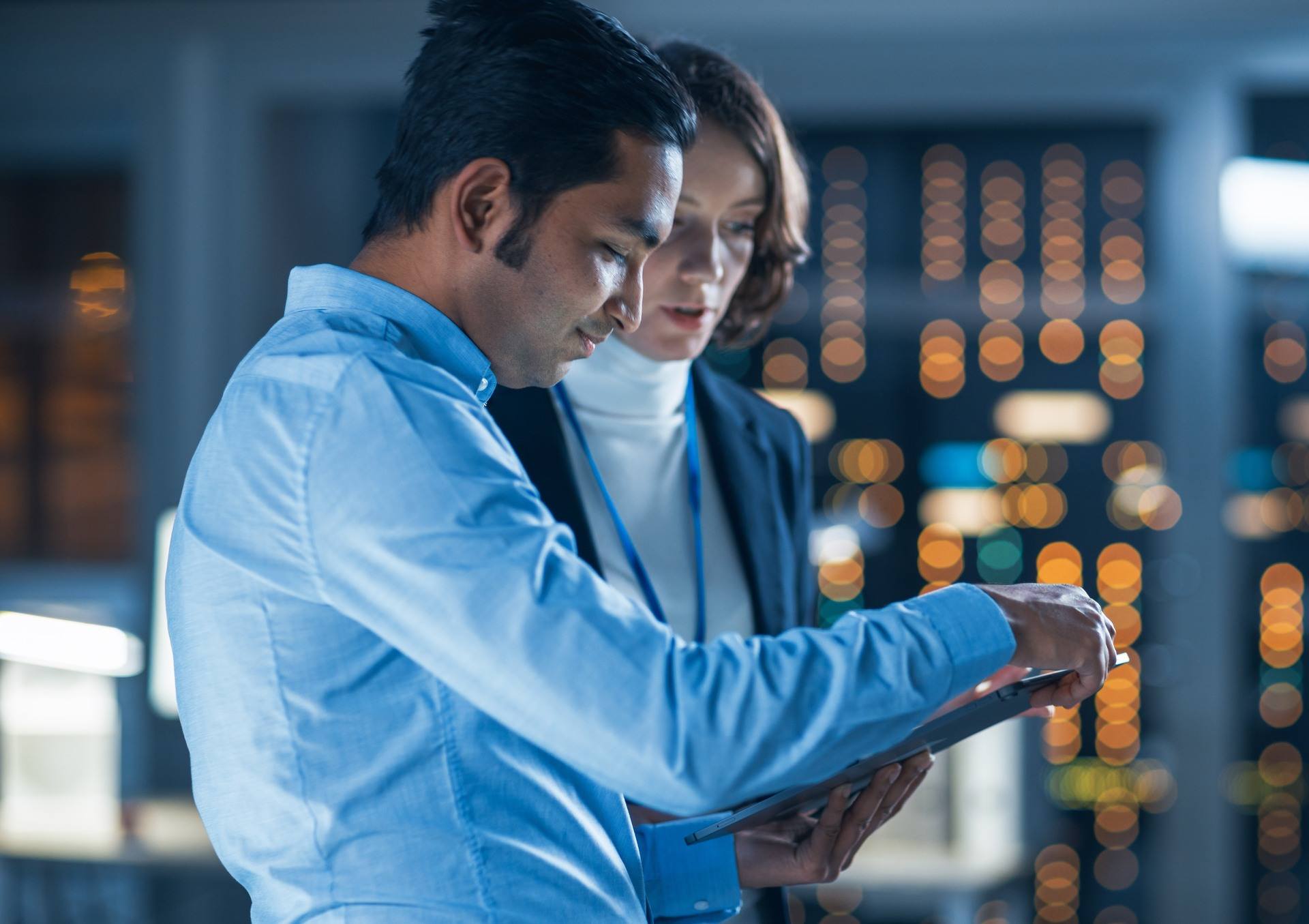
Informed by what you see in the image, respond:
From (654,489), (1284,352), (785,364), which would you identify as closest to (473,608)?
(654,489)

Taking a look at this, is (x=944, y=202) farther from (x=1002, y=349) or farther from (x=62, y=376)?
(x=62, y=376)

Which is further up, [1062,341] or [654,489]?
[1062,341]

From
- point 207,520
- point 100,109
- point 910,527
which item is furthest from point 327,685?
point 100,109

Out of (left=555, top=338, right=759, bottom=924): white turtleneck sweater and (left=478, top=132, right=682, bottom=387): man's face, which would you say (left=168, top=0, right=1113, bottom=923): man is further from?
(left=555, top=338, right=759, bottom=924): white turtleneck sweater

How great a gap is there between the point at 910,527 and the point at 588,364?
296cm

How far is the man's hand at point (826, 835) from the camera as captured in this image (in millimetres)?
931

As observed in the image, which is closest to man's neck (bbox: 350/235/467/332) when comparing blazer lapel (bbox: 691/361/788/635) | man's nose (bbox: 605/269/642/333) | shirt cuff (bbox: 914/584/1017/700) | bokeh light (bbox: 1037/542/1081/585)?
man's nose (bbox: 605/269/642/333)

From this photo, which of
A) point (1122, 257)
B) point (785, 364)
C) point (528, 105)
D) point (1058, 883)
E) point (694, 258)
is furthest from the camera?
point (785, 364)

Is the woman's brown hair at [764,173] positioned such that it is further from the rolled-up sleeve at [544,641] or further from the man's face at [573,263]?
the rolled-up sleeve at [544,641]

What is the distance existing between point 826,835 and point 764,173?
714 millimetres

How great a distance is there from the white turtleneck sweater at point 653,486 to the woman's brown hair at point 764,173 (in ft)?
0.68

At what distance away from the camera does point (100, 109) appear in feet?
13.9

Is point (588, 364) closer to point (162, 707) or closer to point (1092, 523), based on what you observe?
point (162, 707)

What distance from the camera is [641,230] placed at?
80cm
